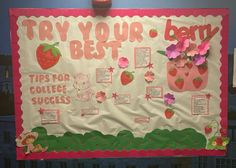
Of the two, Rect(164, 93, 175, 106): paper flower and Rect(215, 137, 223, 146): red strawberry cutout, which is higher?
Rect(164, 93, 175, 106): paper flower

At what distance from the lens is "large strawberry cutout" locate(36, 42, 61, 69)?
191cm

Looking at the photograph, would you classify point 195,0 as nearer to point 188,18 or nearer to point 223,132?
point 188,18

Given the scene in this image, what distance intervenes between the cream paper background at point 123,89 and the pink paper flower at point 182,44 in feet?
0.24

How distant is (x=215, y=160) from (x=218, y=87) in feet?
1.71

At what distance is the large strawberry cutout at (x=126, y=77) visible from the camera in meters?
1.94

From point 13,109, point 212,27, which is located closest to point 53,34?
point 13,109

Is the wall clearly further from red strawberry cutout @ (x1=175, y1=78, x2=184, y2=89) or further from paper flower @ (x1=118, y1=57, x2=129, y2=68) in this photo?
red strawberry cutout @ (x1=175, y1=78, x2=184, y2=89)

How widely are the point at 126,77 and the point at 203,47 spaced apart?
0.55m

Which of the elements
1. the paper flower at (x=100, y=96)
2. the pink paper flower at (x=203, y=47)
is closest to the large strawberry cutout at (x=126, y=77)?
the paper flower at (x=100, y=96)

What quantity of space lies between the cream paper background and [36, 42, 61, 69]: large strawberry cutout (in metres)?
0.03

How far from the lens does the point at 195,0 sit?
6.36 ft

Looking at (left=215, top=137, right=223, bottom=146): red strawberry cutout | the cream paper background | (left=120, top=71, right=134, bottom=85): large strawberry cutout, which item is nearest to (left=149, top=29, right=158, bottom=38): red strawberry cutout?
the cream paper background

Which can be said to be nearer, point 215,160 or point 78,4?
point 78,4

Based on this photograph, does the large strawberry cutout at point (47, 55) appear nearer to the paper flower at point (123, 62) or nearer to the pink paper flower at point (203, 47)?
the paper flower at point (123, 62)
